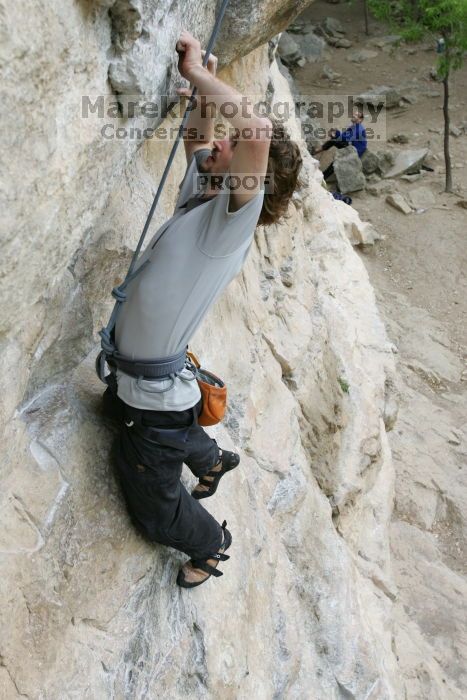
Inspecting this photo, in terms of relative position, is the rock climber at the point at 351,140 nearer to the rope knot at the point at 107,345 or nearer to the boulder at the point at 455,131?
the boulder at the point at 455,131

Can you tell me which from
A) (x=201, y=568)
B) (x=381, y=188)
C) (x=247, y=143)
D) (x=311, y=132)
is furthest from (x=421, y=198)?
(x=247, y=143)

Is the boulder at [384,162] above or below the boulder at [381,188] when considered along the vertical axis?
above

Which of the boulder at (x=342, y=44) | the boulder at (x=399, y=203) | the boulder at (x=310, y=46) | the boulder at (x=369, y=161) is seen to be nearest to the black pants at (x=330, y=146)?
the boulder at (x=369, y=161)

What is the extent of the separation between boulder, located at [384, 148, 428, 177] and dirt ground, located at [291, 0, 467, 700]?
0.30 m

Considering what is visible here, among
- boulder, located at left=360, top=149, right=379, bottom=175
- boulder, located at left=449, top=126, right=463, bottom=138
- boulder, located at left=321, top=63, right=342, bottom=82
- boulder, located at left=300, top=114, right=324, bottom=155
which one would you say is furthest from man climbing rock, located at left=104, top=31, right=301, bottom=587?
boulder, located at left=321, top=63, right=342, bottom=82

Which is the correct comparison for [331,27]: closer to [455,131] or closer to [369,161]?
[455,131]

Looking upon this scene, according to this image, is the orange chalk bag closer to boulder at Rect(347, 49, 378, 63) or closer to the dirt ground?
the dirt ground

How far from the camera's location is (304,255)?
633 centimetres

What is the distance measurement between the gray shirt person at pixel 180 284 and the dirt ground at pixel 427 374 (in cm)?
386

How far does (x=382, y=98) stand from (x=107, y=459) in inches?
599

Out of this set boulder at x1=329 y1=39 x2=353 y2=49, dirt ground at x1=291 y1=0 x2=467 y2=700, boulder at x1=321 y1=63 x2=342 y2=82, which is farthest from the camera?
boulder at x1=329 y1=39 x2=353 y2=49

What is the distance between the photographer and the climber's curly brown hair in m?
2.22

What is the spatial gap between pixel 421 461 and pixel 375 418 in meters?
2.04

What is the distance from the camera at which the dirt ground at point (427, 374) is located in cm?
587
